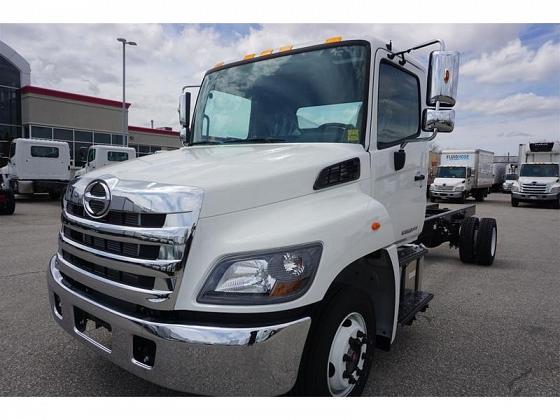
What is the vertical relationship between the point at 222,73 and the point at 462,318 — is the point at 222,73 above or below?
above

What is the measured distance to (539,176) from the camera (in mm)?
21812

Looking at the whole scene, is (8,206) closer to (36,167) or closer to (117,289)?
(36,167)

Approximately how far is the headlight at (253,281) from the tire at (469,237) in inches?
226

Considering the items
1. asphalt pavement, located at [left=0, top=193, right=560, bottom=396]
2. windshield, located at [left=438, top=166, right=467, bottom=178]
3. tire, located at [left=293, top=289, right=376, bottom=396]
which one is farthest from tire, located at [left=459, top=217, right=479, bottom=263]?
windshield, located at [left=438, top=166, right=467, bottom=178]

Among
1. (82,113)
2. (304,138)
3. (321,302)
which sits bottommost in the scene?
(321,302)

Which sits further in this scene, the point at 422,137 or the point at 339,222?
the point at 422,137

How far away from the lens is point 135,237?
220cm

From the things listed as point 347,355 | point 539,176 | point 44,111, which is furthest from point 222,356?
point 44,111

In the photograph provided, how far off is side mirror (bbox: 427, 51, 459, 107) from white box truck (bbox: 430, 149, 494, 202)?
21.6 m

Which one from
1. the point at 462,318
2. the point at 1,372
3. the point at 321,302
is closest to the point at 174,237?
the point at 321,302

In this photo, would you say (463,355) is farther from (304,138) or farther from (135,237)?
(135,237)

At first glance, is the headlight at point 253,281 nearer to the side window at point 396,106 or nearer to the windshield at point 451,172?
the side window at point 396,106

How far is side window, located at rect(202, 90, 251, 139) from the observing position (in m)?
3.55

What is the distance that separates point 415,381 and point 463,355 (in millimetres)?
765
